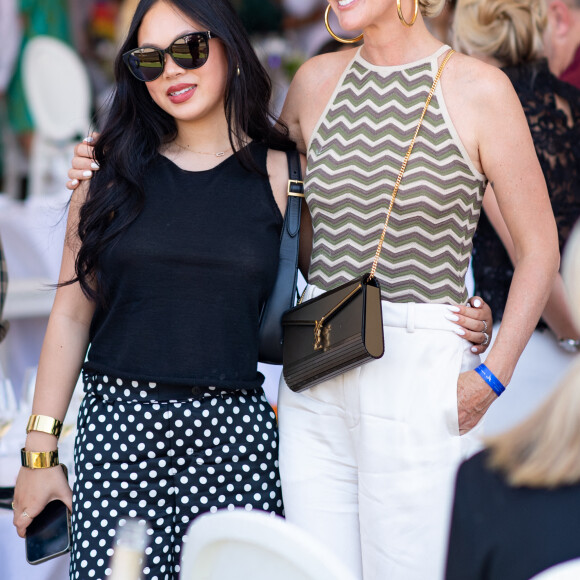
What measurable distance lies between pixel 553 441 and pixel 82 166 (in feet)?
4.33

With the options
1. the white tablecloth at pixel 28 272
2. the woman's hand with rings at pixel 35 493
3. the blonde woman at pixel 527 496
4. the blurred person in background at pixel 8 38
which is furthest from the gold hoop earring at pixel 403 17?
the blurred person in background at pixel 8 38

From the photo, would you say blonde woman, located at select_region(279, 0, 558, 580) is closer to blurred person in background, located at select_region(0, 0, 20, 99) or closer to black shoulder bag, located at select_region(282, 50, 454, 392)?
black shoulder bag, located at select_region(282, 50, 454, 392)

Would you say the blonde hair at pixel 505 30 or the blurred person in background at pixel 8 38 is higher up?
the blonde hair at pixel 505 30

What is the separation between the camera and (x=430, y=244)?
181cm

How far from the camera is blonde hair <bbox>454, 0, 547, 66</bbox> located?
2.52m

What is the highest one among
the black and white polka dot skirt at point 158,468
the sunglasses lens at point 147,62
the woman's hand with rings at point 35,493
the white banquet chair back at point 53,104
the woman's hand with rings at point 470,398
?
the sunglasses lens at point 147,62

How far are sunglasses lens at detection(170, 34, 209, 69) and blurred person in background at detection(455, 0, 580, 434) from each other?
0.90 m

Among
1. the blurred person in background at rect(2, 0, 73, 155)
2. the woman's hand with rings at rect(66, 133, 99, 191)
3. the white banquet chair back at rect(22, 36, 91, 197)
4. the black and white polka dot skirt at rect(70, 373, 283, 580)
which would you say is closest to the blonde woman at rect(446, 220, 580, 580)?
the black and white polka dot skirt at rect(70, 373, 283, 580)

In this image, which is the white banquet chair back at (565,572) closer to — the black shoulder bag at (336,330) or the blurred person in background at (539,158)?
the black shoulder bag at (336,330)

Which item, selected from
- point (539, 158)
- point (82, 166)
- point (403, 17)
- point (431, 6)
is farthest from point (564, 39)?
point (82, 166)

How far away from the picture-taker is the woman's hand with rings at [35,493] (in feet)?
6.20

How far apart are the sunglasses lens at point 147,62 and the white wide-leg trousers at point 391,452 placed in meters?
0.70

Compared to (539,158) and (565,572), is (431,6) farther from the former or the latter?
(565,572)

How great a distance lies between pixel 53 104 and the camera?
5.71 m
